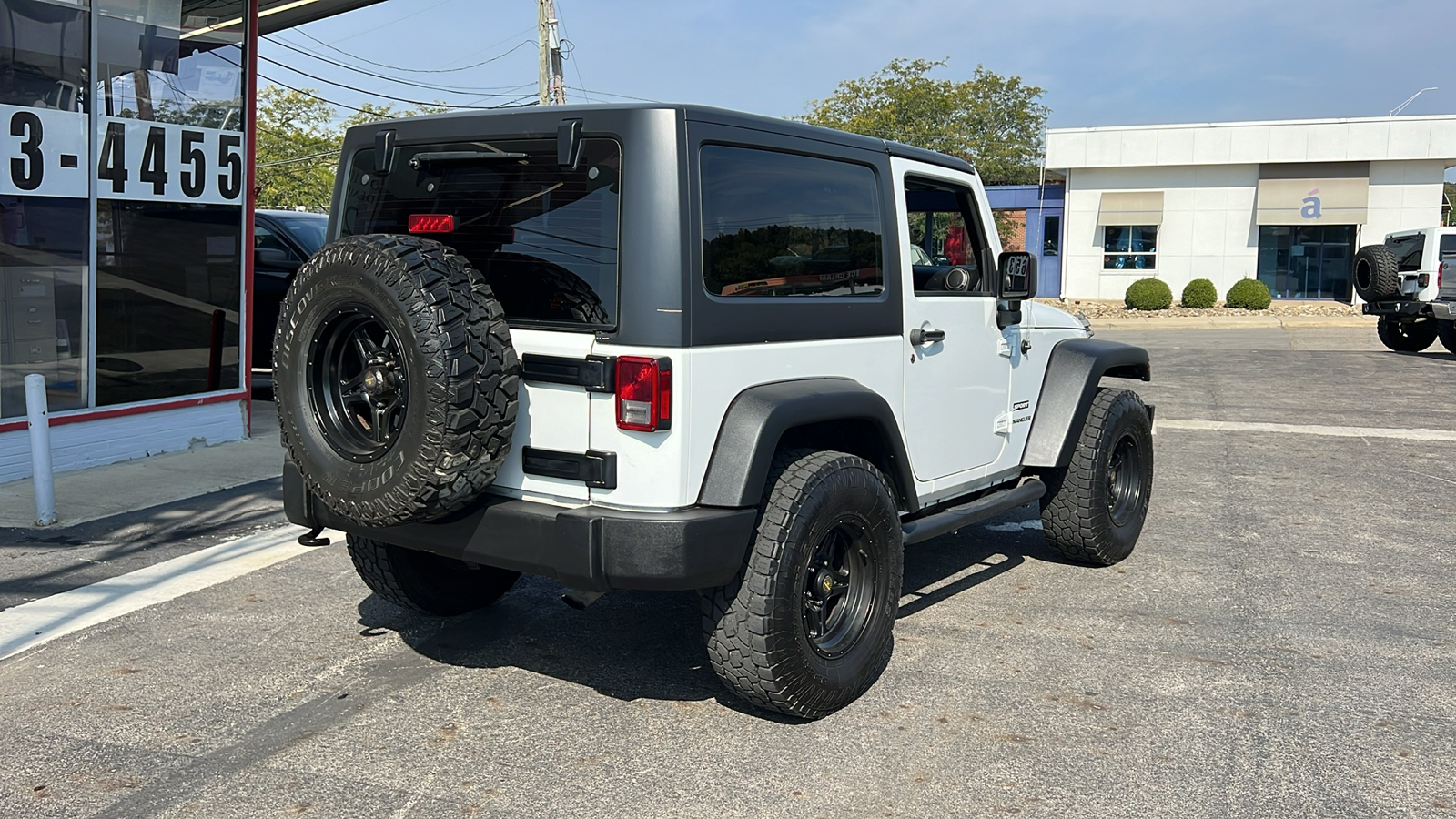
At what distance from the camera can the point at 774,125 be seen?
162 inches

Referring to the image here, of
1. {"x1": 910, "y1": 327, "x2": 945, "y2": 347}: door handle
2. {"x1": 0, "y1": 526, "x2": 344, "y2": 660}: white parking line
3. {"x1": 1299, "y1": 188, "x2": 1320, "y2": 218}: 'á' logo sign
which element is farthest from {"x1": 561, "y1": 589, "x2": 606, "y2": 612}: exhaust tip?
{"x1": 1299, "y1": 188, "x2": 1320, "y2": 218}: 'á' logo sign

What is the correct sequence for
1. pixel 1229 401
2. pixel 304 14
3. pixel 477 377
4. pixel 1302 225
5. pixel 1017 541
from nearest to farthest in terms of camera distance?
pixel 477 377, pixel 1017 541, pixel 304 14, pixel 1229 401, pixel 1302 225

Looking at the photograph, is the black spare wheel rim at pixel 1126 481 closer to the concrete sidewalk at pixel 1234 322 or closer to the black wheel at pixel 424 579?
the black wheel at pixel 424 579

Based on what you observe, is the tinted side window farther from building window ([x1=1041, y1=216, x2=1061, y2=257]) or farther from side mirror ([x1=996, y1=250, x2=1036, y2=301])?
building window ([x1=1041, y1=216, x2=1061, y2=257])

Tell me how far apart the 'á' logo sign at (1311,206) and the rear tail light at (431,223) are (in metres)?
37.7

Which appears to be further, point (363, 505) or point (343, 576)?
point (343, 576)

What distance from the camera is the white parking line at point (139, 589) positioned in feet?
16.4

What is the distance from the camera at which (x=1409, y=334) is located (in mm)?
Answer: 20797

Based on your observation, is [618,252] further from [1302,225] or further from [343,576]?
[1302,225]

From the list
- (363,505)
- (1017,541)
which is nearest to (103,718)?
(363,505)

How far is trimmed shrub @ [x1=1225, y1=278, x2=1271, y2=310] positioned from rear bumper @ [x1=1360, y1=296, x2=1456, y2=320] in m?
13.5

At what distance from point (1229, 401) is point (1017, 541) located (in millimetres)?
8044

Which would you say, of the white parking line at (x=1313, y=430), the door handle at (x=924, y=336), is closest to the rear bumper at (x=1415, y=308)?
the white parking line at (x=1313, y=430)

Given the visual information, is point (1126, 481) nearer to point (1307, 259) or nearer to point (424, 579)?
point (424, 579)
